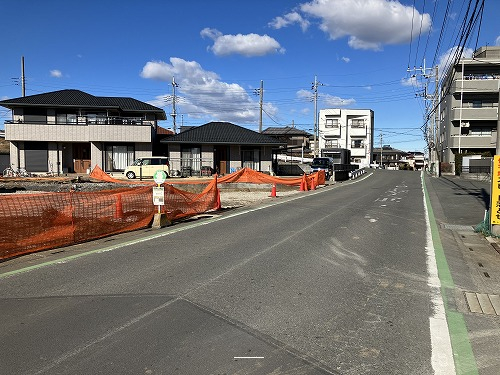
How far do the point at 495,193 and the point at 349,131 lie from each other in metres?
80.0

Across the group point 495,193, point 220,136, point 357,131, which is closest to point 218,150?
point 220,136

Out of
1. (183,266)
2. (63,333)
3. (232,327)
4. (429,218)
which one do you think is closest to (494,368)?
(232,327)

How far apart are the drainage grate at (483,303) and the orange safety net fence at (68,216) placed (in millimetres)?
7411

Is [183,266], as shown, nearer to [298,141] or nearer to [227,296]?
[227,296]

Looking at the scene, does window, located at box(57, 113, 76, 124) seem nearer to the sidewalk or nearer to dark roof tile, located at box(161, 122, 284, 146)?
dark roof tile, located at box(161, 122, 284, 146)

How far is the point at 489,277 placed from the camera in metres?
6.58

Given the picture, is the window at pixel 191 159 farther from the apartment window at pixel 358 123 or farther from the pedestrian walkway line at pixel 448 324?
the apartment window at pixel 358 123

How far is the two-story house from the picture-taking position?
115ft

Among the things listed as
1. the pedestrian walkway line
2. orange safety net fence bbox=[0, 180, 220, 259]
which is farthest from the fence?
the pedestrian walkway line

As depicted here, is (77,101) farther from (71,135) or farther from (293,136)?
(293,136)

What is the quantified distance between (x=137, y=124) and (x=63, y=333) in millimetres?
33167

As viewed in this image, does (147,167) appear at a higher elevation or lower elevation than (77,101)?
lower

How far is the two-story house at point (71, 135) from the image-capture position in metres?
35.1

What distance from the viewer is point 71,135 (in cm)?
3531
